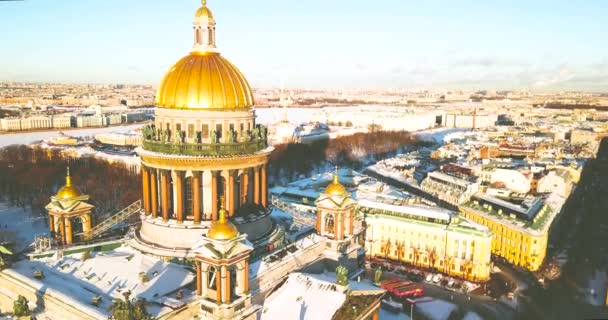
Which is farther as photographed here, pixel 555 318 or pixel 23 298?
pixel 555 318

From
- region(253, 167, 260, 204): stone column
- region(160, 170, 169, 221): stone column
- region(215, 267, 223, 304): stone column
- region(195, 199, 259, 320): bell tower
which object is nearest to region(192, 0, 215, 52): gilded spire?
region(160, 170, 169, 221): stone column

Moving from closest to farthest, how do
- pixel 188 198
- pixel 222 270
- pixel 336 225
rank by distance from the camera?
pixel 222 270 → pixel 188 198 → pixel 336 225

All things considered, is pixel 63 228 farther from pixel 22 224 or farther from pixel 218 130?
pixel 22 224

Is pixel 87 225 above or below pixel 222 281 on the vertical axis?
Result: below

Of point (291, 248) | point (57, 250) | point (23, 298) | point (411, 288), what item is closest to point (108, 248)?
point (57, 250)

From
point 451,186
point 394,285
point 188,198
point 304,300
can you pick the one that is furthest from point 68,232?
point 451,186


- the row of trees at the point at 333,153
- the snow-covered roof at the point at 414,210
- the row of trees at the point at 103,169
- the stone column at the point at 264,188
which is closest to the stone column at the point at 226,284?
the stone column at the point at 264,188

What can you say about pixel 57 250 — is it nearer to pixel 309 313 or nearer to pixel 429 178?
pixel 309 313
